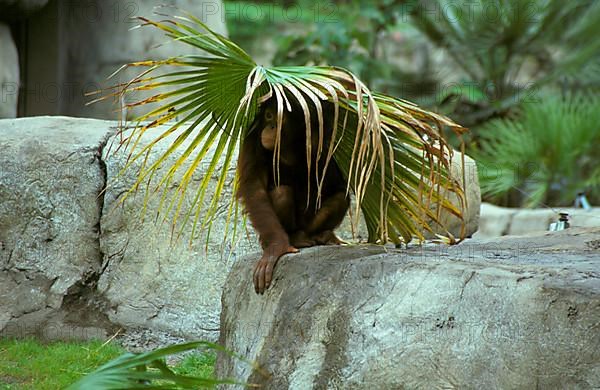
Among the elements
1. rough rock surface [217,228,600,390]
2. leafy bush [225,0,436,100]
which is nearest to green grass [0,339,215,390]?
rough rock surface [217,228,600,390]

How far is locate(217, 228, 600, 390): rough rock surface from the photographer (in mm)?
2598

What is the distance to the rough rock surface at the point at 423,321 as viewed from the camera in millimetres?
2598

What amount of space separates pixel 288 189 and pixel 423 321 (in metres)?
1.34

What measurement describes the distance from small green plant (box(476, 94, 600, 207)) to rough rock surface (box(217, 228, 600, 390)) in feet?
20.9

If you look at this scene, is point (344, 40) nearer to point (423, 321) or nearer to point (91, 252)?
point (91, 252)

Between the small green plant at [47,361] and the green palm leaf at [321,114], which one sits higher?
the green palm leaf at [321,114]

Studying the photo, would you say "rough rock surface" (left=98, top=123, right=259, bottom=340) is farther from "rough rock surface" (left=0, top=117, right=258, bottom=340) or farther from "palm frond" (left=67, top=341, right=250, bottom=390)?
"palm frond" (left=67, top=341, right=250, bottom=390)

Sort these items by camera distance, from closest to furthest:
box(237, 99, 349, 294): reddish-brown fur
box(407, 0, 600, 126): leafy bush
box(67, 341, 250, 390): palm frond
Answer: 1. box(67, 341, 250, 390): palm frond
2. box(237, 99, 349, 294): reddish-brown fur
3. box(407, 0, 600, 126): leafy bush

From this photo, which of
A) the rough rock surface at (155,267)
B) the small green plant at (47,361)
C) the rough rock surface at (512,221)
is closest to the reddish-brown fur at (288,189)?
the rough rock surface at (155,267)

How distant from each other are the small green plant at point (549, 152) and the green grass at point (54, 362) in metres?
5.79

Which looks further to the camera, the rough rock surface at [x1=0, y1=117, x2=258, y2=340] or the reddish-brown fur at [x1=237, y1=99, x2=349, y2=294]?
the rough rock surface at [x1=0, y1=117, x2=258, y2=340]

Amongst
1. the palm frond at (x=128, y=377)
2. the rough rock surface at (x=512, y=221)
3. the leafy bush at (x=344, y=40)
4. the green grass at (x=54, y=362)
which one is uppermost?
the leafy bush at (x=344, y=40)

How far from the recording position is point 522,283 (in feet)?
8.94

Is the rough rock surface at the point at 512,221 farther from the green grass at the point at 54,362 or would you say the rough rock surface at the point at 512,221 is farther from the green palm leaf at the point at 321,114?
the green palm leaf at the point at 321,114
